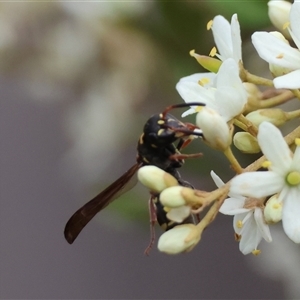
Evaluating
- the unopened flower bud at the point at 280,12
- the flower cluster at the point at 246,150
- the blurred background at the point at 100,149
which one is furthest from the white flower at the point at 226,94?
the blurred background at the point at 100,149

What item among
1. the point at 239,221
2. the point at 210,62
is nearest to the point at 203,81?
the point at 210,62

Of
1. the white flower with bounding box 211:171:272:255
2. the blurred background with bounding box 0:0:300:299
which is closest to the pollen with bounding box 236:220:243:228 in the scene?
the white flower with bounding box 211:171:272:255

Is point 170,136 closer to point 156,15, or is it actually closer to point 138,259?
point 156,15

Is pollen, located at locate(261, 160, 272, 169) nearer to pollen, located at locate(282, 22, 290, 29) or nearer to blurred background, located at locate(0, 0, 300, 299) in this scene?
pollen, located at locate(282, 22, 290, 29)

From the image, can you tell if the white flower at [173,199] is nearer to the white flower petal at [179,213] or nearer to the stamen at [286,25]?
the white flower petal at [179,213]

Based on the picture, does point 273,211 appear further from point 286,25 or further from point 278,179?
point 286,25

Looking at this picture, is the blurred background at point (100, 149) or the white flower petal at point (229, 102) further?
the blurred background at point (100, 149)
